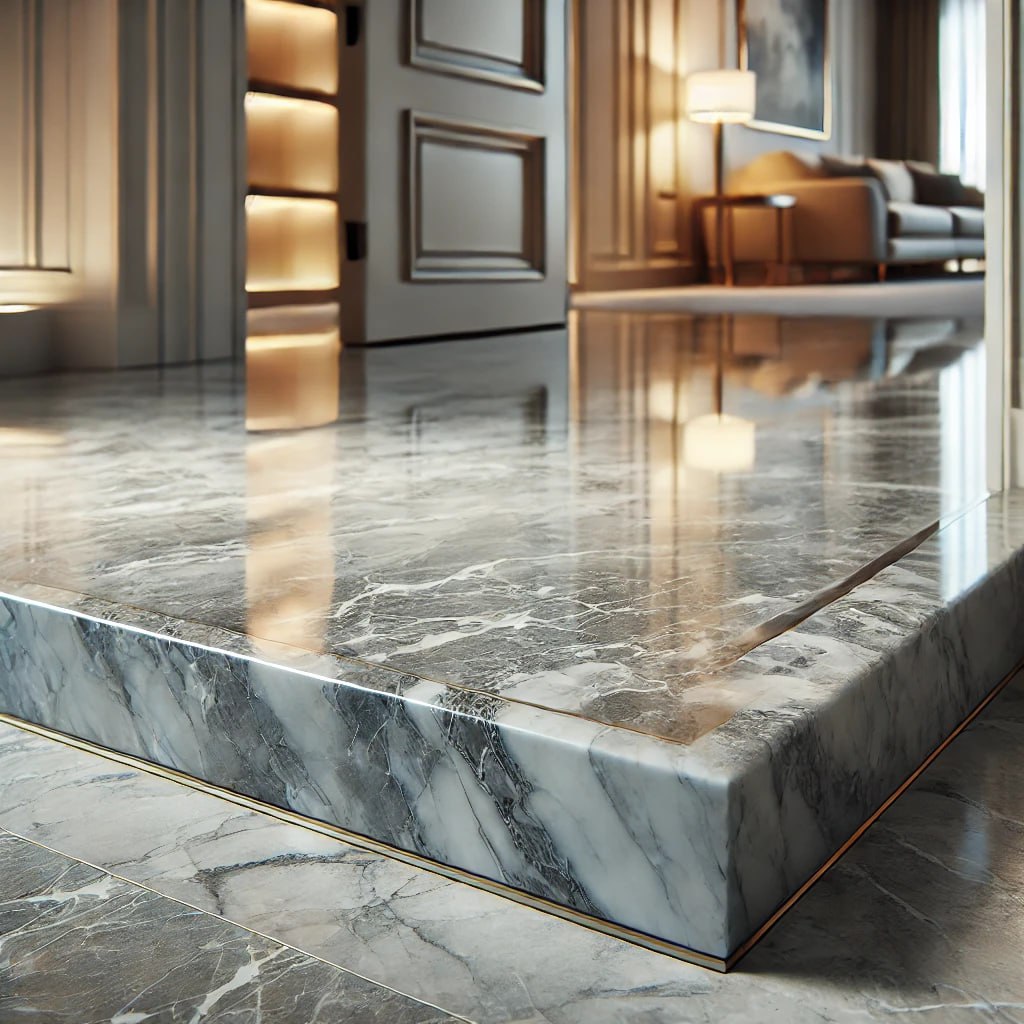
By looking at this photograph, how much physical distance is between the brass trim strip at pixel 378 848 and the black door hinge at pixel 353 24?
2.67m

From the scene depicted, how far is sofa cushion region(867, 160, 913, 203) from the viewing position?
8.24 m

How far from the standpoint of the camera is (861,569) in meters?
0.96

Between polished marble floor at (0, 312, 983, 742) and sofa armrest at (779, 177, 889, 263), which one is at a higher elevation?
sofa armrest at (779, 177, 889, 263)

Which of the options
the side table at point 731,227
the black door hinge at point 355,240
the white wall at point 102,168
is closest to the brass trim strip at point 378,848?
the white wall at point 102,168

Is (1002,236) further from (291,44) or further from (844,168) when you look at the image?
(844,168)

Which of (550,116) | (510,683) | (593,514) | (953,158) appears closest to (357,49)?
(550,116)

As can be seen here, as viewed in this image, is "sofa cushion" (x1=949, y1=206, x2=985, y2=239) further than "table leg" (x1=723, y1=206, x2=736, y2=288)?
Yes

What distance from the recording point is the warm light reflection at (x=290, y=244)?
5.56 metres

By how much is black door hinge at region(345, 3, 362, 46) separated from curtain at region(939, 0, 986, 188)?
775 cm

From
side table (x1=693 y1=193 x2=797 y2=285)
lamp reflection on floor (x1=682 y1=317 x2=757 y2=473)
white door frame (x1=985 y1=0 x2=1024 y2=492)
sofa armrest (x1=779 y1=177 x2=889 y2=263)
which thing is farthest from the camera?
side table (x1=693 y1=193 x2=797 y2=285)

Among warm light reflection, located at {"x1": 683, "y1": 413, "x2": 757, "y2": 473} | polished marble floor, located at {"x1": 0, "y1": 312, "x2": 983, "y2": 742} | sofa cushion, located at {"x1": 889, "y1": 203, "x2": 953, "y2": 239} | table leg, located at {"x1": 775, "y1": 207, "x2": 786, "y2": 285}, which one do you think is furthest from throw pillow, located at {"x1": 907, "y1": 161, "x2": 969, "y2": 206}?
warm light reflection, located at {"x1": 683, "y1": 413, "x2": 757, "y2": 473}

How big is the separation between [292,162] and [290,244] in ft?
1.15

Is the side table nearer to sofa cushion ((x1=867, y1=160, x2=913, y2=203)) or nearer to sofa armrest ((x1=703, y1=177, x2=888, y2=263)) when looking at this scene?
sofa armrest ((x1=703, y1=177, x2=888, y2=263))

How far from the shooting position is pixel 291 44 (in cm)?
533
